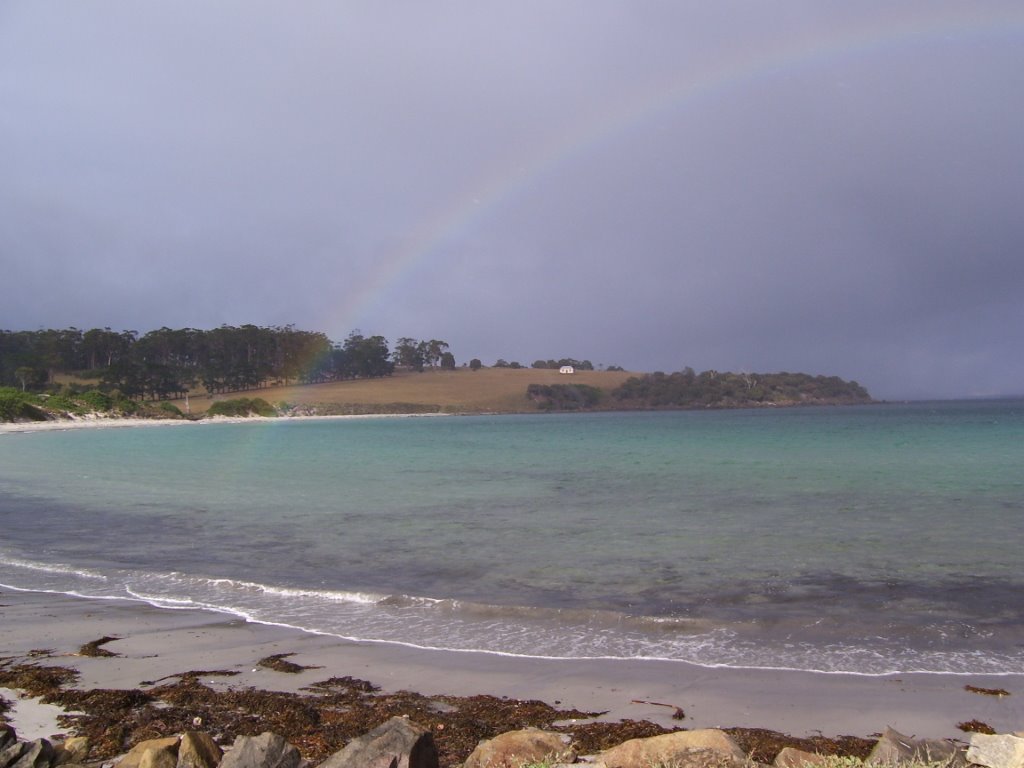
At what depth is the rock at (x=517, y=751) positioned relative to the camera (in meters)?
4.93

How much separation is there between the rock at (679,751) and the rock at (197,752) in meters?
2.43

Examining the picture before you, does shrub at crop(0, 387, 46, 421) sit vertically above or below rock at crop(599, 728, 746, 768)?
below

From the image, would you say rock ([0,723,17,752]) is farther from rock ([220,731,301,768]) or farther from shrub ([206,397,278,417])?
shrub ([206,397,278,417])

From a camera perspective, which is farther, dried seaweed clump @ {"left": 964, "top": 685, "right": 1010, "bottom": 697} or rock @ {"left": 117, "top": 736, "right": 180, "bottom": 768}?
dried seaweed clump @ {"left": 964, "top": 685, "right": 1010, "bottom": 697}

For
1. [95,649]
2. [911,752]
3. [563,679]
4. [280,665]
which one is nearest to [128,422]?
[95,649]

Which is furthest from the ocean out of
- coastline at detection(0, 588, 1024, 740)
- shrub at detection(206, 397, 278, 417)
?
shrub at detection(206, 397, 278, 417)

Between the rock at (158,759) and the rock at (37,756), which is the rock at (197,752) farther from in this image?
the rock at (37,756)

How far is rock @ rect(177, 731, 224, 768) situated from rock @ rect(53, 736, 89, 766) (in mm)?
813

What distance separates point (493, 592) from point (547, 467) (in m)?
23.3

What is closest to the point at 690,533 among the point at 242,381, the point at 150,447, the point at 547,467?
the point at 547,467

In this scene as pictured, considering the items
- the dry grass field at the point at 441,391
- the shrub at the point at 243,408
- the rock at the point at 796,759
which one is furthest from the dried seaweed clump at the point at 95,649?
the dry grass field at the point at 441,391

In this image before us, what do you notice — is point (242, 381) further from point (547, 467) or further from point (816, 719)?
point (816, 719)

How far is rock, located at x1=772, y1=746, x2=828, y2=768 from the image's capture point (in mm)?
4773

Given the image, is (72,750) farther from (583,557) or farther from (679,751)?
(583,557)
